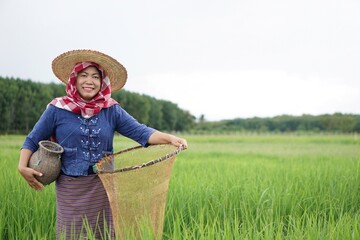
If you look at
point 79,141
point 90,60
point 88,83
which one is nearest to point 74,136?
A: point 79,141

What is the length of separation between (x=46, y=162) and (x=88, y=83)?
54cm

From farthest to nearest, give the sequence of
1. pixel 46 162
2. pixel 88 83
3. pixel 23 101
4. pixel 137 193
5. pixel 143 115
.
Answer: pixel 143 115, pixel 23 101, pixel 88 83, pixel 46 162, pixel 137 193

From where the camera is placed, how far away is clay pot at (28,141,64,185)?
2.21 m

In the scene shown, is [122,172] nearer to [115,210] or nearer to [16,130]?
[115,210]

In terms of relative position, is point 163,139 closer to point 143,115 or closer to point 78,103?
point 78,103

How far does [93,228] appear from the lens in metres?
2.37

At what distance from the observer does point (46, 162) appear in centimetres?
222

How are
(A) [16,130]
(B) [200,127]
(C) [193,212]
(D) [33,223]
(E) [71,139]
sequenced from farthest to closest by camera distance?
1. (B) [200,127]
2. (A) [16,130]
3. (C) [193,212]
4. (D) [33,223]
5. (E) [71,139]

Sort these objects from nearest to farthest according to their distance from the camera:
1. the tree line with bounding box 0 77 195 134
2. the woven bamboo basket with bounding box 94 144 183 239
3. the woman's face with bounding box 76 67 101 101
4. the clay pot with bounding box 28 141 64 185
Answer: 1. the woven bamboo basket with bounding box 94 144 183 239
2. the clay pot with bounding box 28 141 64 185
3. the woman's face with bounding box 76 67 101 101
4. the tree line with bounding box 0 77 195 134

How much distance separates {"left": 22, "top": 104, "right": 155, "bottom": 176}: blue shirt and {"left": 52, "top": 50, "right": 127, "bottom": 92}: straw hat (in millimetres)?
334

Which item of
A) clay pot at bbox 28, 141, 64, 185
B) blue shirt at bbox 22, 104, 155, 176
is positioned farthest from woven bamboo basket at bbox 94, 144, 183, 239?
clay pot at bbox 28, 141, 64, 185

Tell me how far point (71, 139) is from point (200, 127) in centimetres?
5023

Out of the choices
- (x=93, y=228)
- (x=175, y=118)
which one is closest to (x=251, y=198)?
(x=93, y=228)

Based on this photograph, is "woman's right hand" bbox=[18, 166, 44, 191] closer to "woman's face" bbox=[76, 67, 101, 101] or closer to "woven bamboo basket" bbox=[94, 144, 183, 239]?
"woven bamboo basket" bbox=[94, 144, 183, 239]
